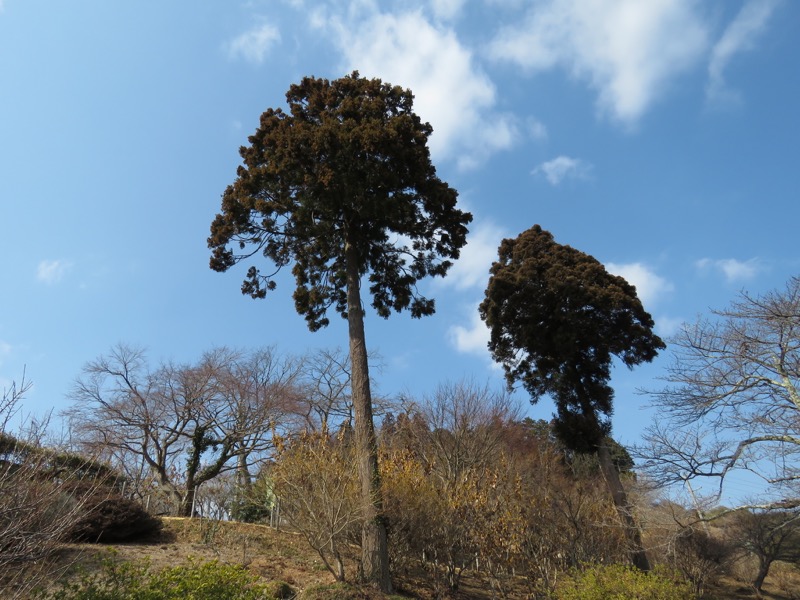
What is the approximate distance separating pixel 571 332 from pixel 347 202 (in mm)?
10134

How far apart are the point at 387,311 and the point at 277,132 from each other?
5.59 meters

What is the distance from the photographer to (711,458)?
11.4 m

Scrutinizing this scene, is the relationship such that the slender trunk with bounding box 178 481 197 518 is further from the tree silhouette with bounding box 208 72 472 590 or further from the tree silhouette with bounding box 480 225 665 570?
the tree silhouette with bounding box 480 225 665 570

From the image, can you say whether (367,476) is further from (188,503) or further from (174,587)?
(188,503)

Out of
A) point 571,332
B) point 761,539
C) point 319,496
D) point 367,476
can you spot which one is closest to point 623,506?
point 571,332

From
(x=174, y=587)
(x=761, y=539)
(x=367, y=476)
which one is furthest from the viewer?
(x=761, y=539)

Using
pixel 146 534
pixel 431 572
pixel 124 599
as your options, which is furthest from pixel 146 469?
pixel 124 599

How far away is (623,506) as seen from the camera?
1538 cm

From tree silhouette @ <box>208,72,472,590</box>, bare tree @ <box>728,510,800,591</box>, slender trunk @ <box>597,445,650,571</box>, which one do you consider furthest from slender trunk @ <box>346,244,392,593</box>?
bare tree @ <box>728,510,800,591</box>

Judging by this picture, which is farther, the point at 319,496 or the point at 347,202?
the point at 347,202

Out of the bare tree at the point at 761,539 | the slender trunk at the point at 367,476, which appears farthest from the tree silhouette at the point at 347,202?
the bare tree at the point at 761,539

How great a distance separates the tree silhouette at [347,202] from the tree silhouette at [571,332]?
6.47 m

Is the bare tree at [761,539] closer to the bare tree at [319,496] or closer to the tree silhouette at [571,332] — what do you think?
the tree silhouette at [571,332]

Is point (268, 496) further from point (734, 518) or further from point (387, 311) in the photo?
point (734, 518)
